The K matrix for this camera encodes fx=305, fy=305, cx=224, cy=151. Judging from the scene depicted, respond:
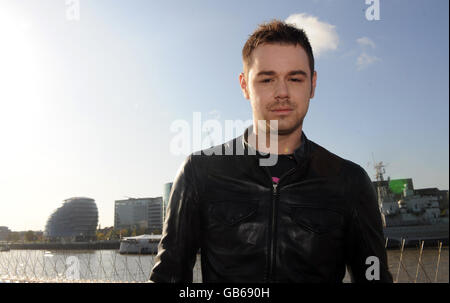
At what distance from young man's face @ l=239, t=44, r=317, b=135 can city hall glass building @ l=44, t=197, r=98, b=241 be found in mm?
148009

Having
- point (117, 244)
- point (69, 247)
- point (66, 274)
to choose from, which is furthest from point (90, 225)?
point (66, 274)

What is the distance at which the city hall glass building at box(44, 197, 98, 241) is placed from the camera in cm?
13312

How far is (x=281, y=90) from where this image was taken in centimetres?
193

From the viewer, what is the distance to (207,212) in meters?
2.00

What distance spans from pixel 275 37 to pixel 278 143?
28.1 inches

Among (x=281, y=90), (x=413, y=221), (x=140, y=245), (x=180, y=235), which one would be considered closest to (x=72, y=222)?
(x=140, y=245)

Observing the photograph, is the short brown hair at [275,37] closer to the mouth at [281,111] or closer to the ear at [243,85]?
the ear at [243,85]

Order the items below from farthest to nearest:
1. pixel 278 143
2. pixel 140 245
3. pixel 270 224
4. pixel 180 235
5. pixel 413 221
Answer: pixel 140 245 → pixel 413 221 → pixel 278 143 → pixel 270 224 → pixel 180 235

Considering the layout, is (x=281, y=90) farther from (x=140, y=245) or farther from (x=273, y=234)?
(x=140, y=245)

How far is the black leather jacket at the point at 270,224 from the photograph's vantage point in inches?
74.7

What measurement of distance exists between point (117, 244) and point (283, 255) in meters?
120

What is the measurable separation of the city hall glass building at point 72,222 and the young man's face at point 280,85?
486 ft

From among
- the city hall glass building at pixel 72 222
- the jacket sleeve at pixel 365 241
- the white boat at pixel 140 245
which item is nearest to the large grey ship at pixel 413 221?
the white boat at pixel 140 245
